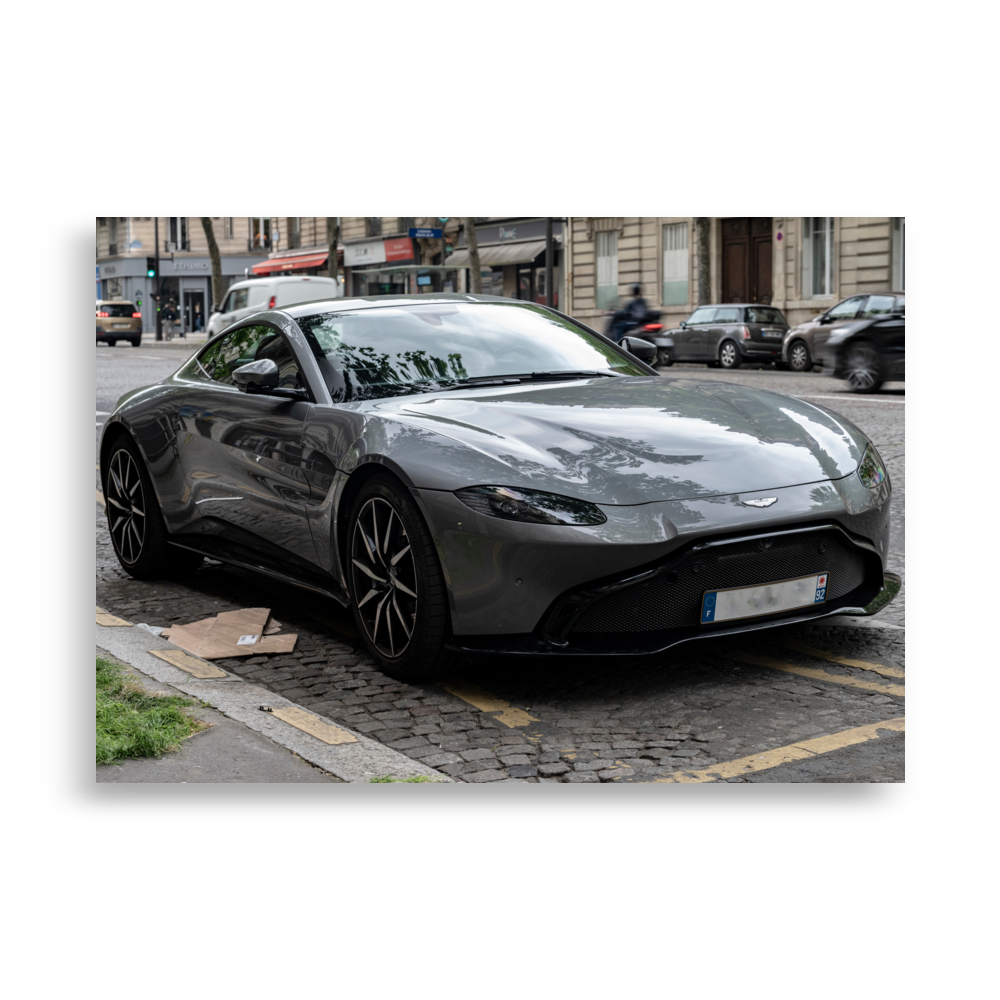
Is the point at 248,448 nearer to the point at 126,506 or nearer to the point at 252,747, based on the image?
the point at 126,506

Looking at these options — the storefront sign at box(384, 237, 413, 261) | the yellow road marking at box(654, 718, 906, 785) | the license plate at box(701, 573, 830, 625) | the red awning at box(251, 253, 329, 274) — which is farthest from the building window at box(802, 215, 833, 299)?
the yellow road marking at box(654, 718, 906, 785)

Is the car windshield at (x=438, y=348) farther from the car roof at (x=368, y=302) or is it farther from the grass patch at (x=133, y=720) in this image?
the grass patch at (x=133, y=720)

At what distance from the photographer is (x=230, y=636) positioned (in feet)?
17.4

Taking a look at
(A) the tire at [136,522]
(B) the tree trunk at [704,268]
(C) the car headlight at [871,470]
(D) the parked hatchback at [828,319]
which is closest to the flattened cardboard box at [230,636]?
(A) the tire at [136,522]

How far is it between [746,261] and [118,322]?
21748 millimetres

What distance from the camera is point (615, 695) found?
4.39m

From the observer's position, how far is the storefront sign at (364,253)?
167ft

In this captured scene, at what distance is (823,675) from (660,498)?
3.07 ft

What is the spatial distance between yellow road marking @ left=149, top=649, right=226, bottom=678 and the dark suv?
2155 centimetres

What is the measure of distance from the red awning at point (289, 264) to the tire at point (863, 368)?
39465 millimetres
